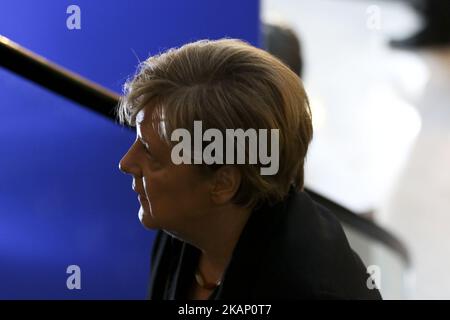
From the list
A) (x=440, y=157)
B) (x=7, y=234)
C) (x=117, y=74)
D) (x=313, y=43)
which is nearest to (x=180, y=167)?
(x=117, y=74)

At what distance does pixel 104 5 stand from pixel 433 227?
2.40m

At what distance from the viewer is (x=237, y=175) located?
1320mm

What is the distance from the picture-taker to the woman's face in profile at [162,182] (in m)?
1.31

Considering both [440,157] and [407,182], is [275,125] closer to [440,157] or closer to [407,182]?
[407,182]

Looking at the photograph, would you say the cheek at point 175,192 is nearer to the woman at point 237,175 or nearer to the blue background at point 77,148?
the woman at point 237,175

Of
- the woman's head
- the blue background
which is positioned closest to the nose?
the woman's head

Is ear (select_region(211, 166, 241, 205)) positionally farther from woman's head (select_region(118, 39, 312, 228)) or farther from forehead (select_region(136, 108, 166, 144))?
forehead (select_region(136, 108, 166, 144))

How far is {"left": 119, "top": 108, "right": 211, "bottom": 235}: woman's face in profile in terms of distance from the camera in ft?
4.29

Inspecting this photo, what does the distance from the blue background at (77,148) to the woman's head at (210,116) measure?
381mm

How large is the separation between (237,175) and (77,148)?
2.06 ft

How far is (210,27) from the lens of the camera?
178 centimetres

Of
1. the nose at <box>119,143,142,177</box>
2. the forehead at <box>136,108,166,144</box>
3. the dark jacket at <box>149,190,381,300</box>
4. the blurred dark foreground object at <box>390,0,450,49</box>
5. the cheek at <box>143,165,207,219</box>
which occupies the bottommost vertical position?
the dark jacket at <box>149,190,381,300</box>

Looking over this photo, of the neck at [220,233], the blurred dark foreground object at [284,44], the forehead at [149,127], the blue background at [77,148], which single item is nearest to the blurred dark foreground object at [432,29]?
the blurred dark foreground object at [284,44]
